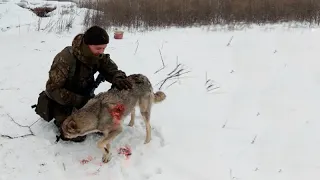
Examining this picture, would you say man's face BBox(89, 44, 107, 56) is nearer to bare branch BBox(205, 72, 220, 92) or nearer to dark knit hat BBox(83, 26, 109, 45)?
dark knit hat BBox(83, 26, 109, 45)

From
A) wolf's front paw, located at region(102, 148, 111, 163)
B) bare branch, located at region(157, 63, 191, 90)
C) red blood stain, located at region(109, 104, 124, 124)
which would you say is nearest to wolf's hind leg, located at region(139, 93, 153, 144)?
red blood stain, located at region(109, 104, 124, 124)

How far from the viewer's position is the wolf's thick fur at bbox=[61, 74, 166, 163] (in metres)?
3.68

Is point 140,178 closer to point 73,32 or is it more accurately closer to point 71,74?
point 71,74

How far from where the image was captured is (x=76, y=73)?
4074mm

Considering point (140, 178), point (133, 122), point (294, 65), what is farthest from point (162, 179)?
point (294, 65)

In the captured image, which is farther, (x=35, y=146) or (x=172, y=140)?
(x=172, y=140)

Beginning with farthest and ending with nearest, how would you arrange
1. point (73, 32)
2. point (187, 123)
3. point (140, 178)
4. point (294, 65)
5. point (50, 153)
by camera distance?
point (73, 32), point (294, 65), point (187, 123), point (50, 153), point (140, 178)

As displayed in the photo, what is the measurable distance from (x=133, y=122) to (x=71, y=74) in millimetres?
1014

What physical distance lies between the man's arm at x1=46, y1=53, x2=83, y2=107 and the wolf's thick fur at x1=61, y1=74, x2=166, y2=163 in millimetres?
269

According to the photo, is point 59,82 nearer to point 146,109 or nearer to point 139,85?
point 139,85

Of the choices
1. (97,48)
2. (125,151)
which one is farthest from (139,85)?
(125,151)

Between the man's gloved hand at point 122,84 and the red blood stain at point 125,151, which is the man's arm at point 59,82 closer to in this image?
the man's gloved hand at point 122,84

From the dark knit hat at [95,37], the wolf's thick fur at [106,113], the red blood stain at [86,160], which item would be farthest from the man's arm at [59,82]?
the red blood stain at [86,160]

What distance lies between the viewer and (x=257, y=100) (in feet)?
17.7
